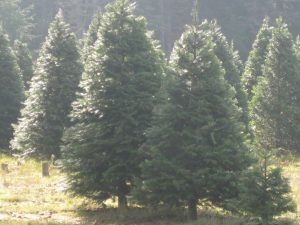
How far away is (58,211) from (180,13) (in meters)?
61.9

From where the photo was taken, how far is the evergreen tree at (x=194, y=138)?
518 inches

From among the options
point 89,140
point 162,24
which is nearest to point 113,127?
point 89,140

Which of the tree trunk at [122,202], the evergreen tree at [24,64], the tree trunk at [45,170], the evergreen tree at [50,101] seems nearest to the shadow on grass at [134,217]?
the tree trunk at [122,202]

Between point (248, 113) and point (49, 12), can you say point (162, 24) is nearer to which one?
point (49, 12)

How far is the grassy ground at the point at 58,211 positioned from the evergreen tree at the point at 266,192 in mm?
792

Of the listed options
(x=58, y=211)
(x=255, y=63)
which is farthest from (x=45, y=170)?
(x=255, y=63)

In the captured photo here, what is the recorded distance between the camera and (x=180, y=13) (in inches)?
2943

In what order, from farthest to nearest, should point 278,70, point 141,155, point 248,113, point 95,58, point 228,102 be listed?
point 278,70, point 248,113, point 95,58, point 141,155, point 228,102

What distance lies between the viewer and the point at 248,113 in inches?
1080

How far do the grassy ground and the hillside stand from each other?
5433 cm

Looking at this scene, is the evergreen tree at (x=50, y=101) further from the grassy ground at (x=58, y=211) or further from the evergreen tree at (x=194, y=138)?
the evergreen tree at (x=194, y=138)

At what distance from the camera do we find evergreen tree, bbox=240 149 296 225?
11617 millimetres

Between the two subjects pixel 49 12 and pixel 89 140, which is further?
pixel 49 12

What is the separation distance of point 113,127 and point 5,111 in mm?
16009
